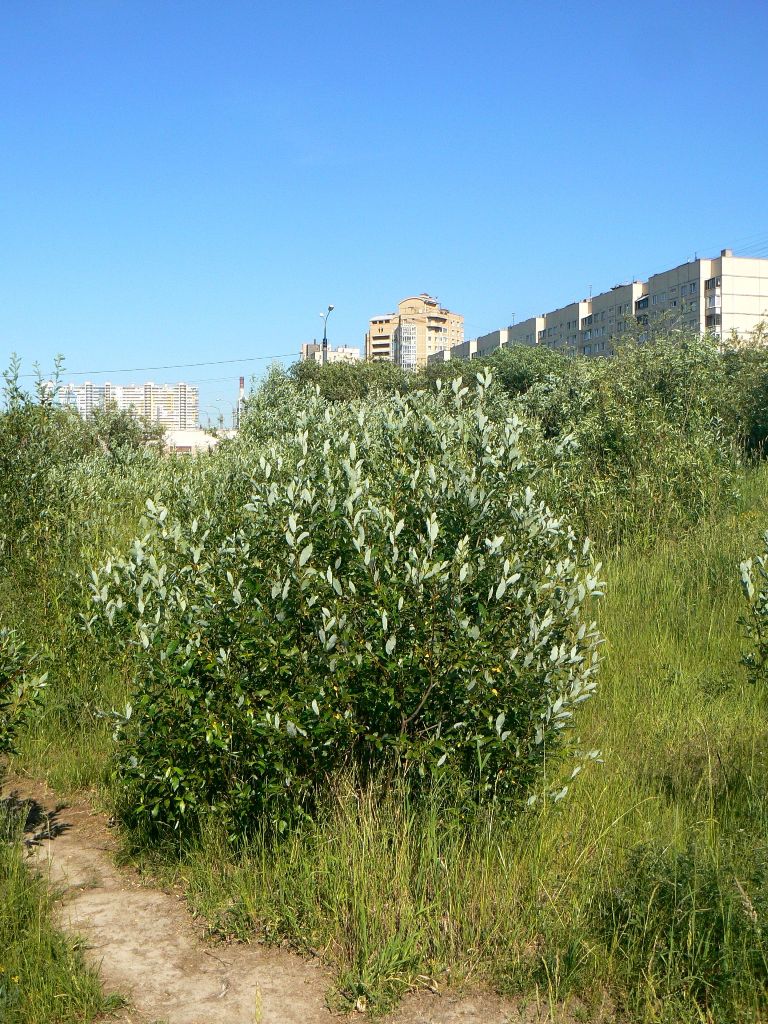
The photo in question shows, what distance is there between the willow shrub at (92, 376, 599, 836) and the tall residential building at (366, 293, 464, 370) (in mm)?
123869

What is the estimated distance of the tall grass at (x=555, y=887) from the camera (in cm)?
341

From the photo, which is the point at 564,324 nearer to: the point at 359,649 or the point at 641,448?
the point at 641,448

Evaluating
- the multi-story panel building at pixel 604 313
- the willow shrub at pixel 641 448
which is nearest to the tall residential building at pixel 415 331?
the multi-story panel building at pixel 604 313

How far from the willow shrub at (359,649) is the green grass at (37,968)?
2.17 ft

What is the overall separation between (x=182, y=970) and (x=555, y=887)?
159cm

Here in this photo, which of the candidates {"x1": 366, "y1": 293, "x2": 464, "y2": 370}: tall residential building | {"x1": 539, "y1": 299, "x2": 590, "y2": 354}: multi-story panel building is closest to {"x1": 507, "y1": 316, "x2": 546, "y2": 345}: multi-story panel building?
→ {"x1": 539, "y1": 299, "x2": 590, "y2": 354}: multi-story panel building

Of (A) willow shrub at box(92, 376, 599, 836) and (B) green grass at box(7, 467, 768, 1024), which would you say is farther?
(A) willow shrub at box(92, 376, 599, 836)

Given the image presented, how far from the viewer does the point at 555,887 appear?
3908 mm

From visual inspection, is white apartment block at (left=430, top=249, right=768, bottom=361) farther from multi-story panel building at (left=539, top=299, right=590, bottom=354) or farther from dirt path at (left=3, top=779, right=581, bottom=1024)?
dirt path at (left=3, top=779, right=581, bottom=1024)

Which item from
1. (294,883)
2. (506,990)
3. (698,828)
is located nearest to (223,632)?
(294,883)

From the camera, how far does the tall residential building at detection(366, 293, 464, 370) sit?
138m

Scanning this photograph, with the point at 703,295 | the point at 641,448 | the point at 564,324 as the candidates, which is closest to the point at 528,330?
the point at 564,324

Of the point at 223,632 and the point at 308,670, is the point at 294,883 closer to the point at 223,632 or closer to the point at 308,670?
the point at 308,670

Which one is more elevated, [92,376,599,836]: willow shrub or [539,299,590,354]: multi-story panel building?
[539,299,590,354]: multi-story panel building
